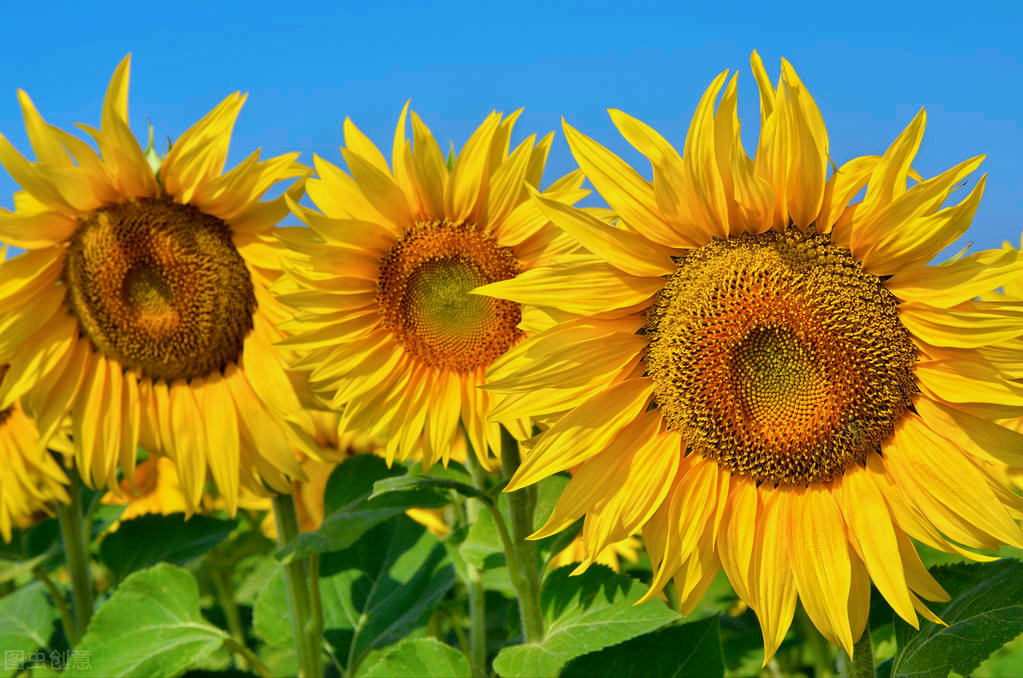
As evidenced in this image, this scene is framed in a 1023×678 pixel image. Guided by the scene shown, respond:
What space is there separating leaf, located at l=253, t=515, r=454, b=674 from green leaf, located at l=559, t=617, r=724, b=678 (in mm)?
801

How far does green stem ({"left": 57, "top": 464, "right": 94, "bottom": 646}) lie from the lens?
12.0 ft

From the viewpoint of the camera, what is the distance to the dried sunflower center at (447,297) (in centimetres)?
259

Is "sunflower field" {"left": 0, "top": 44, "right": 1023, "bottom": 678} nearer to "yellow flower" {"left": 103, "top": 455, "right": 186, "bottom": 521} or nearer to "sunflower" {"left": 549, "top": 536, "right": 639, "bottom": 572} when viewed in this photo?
"sunflower" {"left": 549, "top": 536, "right": 639, "bottom": 572}

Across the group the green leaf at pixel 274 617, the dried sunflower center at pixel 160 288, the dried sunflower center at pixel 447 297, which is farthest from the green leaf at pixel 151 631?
the dried sunflower center at pixel 447 297

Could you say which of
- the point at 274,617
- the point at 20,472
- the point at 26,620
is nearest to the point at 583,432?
the point at 274,617

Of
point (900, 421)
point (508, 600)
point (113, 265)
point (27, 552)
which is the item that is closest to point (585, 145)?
point (900, 421)

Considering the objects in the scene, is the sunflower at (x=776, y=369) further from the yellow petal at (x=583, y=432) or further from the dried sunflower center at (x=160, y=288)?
the dried sunflower center at (x=160, y=288)

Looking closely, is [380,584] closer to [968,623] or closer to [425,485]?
[425,485]

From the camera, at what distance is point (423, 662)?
253 centimetres

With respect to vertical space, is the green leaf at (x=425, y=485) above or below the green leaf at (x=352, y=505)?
above

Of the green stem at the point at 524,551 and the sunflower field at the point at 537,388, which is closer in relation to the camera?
the sunflower field at the point at 537,388

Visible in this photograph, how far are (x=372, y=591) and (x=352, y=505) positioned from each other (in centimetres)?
68

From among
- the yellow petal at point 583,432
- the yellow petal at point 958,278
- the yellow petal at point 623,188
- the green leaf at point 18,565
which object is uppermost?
the yellow petal at point 623,188

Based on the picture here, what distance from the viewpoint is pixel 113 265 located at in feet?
9.91
